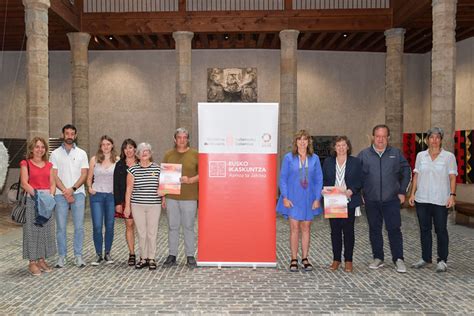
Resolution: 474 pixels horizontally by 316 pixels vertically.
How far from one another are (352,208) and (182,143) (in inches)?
96.2

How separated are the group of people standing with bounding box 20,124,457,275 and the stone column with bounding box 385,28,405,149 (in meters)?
9.15

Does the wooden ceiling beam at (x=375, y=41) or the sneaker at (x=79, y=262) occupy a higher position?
the wooden ceiling beam at (x=375, y=41)

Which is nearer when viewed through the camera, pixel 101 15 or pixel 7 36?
pixel 101 15

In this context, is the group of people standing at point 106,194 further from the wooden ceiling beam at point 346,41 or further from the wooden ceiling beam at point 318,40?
the wooden ceiling beam at point 346,41

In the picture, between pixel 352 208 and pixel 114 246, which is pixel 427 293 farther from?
pixel 114 246

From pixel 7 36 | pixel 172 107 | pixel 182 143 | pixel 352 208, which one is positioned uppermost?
pixel 7 36

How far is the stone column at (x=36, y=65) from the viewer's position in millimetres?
11133

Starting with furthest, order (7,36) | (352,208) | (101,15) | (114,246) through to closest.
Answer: (7,36) → (101,15) → (114,246) → (352,208)

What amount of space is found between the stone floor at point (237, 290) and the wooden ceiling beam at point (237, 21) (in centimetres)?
998

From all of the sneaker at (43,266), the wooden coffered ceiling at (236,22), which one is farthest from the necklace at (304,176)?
the wooden coffered ceiling at (236,22)

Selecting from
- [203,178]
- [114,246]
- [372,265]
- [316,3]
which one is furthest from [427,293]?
[316,3]

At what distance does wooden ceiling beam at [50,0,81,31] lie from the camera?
13.3 m

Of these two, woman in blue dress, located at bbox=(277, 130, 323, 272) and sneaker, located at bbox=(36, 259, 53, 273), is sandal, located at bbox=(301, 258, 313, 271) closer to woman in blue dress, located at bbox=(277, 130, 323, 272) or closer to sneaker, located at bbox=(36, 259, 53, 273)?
woman in blue dress, located at bbox=(277, 130, 323, 272)

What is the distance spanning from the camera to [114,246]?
8.28 m
